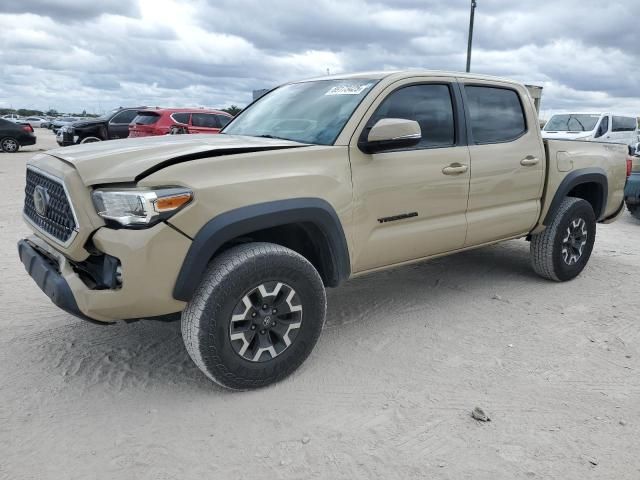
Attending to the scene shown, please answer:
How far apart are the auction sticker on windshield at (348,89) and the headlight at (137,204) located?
154 cm

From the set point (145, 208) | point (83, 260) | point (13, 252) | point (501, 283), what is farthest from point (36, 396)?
point (501, 283)

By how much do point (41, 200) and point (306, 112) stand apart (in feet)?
5.78

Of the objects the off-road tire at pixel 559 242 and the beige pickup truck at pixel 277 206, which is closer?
the beige pickup truck at pixel 277 206

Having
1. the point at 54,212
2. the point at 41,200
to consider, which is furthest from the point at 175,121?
the point at 54,212

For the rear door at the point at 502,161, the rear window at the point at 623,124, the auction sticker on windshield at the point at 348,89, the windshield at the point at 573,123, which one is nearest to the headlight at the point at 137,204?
the auction sticker on windshield at the point at 348,89

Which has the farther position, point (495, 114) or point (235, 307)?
point (495, 114)

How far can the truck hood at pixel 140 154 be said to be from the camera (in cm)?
261

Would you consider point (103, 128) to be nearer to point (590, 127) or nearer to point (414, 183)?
point (590, 127)

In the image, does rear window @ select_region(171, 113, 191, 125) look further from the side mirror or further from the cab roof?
the side mirror

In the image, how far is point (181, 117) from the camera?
14.1 metres

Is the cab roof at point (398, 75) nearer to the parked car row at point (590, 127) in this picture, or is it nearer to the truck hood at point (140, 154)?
the truck hood at point (140, 154)

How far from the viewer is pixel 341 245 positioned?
126 inches

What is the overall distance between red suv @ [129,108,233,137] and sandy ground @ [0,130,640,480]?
9.90 m

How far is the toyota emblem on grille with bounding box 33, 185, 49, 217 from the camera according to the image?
9.68 feet
